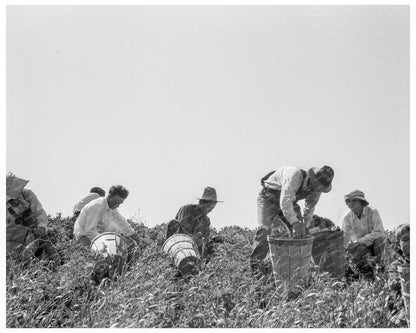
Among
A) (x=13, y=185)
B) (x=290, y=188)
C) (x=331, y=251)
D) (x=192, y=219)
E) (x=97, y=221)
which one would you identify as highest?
(x=13, y=185)

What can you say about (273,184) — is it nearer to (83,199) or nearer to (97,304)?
(97,304)

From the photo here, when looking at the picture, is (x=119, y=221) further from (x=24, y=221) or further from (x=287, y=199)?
(x=287, y=199)

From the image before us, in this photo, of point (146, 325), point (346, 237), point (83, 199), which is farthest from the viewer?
point (83, 199)

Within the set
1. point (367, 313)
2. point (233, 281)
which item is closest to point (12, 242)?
point (233, 281)

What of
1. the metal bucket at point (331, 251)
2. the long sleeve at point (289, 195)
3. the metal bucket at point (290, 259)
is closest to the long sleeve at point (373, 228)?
the metal bucket at point (331, 251)

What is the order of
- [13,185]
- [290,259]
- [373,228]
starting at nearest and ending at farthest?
[290,259] < [13,185] < [373,228]

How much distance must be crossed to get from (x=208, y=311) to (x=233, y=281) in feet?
2.62

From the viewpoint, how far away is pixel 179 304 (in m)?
4.01

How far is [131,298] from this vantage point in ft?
12.0

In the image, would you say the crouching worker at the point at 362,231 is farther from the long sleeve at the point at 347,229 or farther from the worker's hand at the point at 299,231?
the worker's hand at the point at 299,231

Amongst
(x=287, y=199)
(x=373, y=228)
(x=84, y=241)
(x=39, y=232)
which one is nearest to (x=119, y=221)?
(x=84, y=241)

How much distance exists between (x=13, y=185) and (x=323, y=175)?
3604 mm

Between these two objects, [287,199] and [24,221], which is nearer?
[287,199]

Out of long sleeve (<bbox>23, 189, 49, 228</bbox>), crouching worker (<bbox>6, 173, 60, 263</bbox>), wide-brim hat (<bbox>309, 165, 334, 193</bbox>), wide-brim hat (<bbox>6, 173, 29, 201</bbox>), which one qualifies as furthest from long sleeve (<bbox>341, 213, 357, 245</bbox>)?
wide-brim hat (<bbox>6, 173, 29, 201</bbox>)
